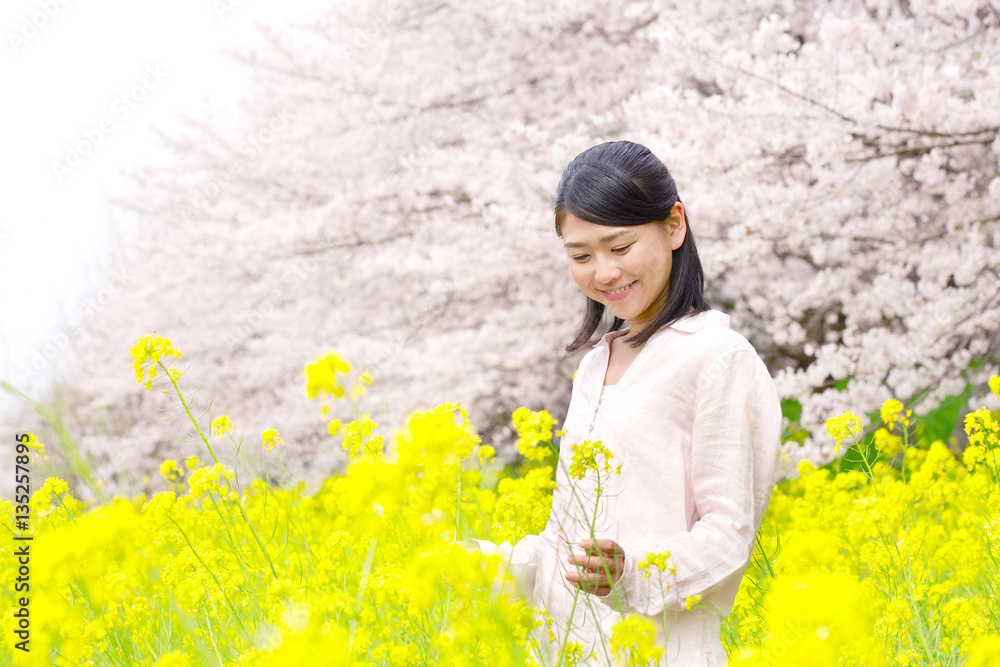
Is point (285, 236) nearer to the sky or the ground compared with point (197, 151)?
nearer to the ground

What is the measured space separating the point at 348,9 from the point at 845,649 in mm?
5477

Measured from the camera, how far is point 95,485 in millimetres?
1288

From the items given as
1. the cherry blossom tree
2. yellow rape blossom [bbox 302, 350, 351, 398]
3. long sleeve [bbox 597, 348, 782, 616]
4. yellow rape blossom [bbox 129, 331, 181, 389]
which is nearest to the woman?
long sleeve [bbox 597, 348, 782, 616]

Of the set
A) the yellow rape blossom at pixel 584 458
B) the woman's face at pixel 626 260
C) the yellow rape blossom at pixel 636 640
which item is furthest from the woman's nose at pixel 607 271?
the yellow rape blossom at pixel 636 640

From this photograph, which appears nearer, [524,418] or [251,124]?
[524,418]

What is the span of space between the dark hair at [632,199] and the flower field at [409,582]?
0.36 metres

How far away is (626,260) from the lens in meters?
1.46

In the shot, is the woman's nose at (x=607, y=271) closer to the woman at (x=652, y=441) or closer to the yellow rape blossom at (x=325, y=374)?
the woman at (x=652, y=441)

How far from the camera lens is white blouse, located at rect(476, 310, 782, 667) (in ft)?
4.16

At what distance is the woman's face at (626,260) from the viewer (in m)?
1.46

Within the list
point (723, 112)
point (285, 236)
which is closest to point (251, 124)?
point (285, 236)

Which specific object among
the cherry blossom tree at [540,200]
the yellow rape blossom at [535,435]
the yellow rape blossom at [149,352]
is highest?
the yellow rape blossom at [149,352]

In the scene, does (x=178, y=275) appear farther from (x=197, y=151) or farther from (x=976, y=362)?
(x=976, y=362)

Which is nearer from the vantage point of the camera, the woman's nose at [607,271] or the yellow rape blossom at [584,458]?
the yellow rape blossom at [584,458]
